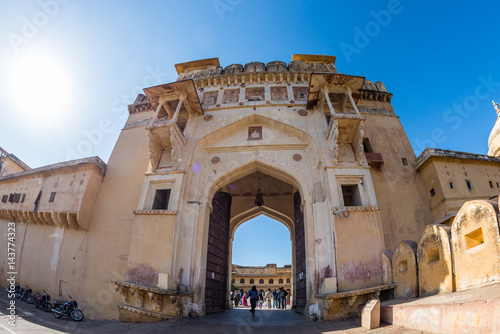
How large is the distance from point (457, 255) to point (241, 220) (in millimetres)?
10814

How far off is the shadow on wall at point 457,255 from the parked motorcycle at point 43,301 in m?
11.0

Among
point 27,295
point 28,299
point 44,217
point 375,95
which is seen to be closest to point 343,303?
point 375,95

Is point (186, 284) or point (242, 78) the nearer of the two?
point (186, 284)

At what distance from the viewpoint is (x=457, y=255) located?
4188 millimetres

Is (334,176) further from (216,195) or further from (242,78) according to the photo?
(242,78)

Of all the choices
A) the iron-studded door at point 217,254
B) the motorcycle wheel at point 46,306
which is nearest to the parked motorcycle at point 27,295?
the motorcycle wheel at point 46,306

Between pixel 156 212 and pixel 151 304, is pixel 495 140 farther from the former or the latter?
pixel 151 304

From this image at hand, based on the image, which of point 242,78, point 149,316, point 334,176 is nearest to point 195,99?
point 242,78

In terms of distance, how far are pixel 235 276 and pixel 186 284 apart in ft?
94.8

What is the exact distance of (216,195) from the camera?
1059 centimetres

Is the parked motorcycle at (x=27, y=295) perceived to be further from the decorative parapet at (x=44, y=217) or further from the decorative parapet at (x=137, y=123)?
the decorative parapet at (x=137, y=123)

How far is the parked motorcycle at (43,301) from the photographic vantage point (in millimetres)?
8974

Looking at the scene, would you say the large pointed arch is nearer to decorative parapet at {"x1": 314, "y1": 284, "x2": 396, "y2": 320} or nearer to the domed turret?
decorative parapet at {"x1": 314, "y1": 284, "x2": 396, "y2": 320}

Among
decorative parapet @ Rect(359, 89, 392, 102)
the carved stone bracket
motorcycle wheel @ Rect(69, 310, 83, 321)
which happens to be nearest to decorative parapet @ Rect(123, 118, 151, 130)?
the carved stone bracket
